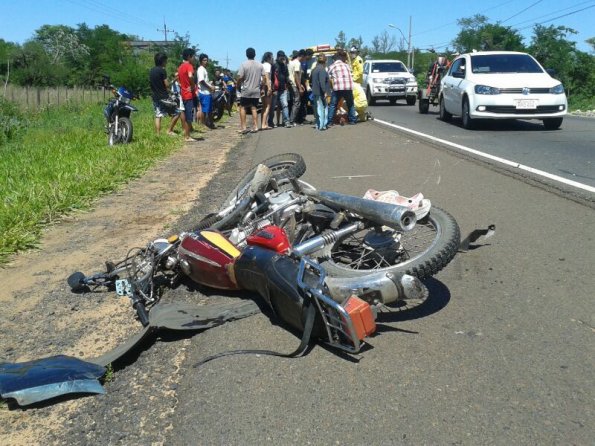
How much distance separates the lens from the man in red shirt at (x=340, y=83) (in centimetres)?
1509

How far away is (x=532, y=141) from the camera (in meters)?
11.6

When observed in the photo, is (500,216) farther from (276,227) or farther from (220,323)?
(220,323)

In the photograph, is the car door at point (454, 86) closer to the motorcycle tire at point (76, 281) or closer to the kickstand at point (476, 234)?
the kickstand at point (476, 234)

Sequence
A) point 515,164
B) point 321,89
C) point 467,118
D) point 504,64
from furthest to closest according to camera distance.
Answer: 1. point 321,89
2. point 504,64
3. point 467,118
4. point 515,164

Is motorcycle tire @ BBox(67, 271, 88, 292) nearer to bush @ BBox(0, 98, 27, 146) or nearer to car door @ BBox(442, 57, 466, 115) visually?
car door @ BBox(442, 57, 466, 115)

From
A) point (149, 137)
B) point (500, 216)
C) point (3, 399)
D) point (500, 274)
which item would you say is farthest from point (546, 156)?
point (3, 399)

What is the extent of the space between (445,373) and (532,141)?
9.68 metres

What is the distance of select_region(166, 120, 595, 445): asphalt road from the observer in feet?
8.34

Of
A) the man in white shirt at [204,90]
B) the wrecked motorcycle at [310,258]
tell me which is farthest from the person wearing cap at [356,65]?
the wrecked motorcycle at [310,258]

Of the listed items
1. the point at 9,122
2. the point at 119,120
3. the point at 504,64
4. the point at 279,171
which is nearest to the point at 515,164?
the point at 279,171

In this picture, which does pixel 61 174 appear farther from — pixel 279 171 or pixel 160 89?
pixel 160 89

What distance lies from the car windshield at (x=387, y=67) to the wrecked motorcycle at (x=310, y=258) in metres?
22.4

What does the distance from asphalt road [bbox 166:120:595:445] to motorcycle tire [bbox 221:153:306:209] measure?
1594 mm

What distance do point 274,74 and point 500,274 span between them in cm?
1248
